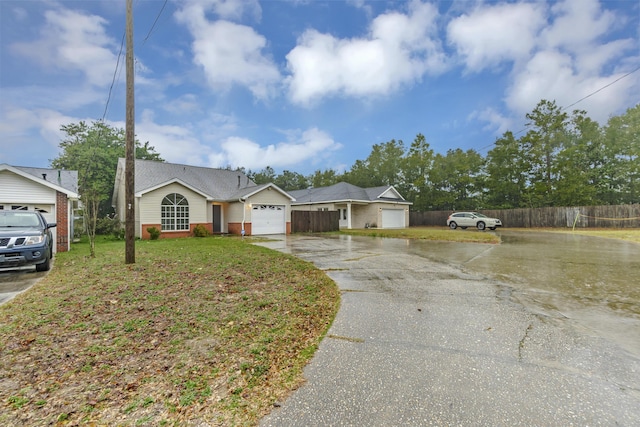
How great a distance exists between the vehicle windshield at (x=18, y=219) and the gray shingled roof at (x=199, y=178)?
10932 mm

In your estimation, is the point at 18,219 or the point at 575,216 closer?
the point at 18,219

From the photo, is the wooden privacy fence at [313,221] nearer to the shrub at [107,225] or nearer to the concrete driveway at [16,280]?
the shrub at [107,225]

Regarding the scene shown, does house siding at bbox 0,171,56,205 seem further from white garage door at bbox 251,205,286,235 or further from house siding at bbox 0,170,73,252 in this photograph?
white garage door at bbox 251,205,286,235

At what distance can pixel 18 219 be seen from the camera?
7.67 metres

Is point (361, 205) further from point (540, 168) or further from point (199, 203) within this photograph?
point (540, 168)

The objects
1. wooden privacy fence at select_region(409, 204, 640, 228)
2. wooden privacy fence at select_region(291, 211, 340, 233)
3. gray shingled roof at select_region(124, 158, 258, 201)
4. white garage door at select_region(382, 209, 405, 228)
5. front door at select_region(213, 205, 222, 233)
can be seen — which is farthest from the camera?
white garage door at select_region(382, 209, 405, 228)

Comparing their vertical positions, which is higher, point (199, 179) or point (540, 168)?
point (540, 168)

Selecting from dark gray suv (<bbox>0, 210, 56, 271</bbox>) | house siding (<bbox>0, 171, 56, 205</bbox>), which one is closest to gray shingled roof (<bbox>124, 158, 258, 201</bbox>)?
house siding (<bbox>0, 171, 56, 205</bbox>)

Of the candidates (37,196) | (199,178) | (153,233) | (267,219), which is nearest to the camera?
(37,196)

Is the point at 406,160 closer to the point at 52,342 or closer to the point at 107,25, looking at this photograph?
the point at 107,25

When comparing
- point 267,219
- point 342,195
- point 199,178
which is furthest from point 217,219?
point 342,195

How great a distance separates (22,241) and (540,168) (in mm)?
38381

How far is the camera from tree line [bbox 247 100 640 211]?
27.5 m

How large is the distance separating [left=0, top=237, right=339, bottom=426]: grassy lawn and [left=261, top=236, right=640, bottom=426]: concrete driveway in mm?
352
